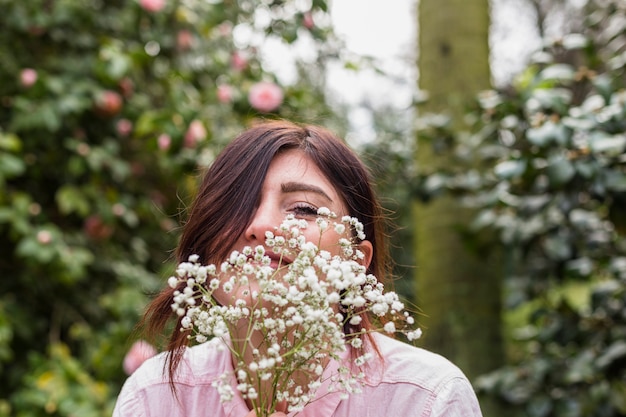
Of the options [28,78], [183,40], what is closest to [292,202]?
[28,78]

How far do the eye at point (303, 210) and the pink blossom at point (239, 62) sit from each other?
229 cm

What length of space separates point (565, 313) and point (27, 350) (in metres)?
2.23

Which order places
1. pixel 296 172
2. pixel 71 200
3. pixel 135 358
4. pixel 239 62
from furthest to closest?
pixel 239 62 → pixel 71 200 → pixel 135 358 → pixel 296 172

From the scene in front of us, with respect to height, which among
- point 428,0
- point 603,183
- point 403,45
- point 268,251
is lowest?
point 268,251

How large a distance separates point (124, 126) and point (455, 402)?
2.45m

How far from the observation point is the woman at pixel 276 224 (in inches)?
50.0

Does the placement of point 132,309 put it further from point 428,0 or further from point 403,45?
point 403,45

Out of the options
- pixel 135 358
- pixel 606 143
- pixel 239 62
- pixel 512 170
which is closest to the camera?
pixel 606 143

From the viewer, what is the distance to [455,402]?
1.28 meters

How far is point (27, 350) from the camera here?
3248 mm

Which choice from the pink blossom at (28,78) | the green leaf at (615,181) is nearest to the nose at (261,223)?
the green leaf at (615,181)

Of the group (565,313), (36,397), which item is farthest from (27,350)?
(565,313)

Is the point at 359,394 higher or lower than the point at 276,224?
lower

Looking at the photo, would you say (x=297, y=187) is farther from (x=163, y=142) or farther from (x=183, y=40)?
(x=183, y=40)
